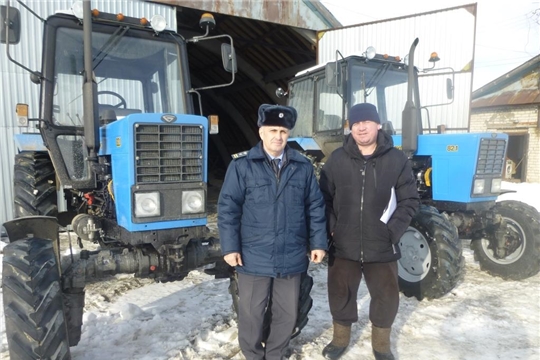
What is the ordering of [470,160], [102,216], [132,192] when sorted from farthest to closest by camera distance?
[470,160]
[102,216]
[132,192]

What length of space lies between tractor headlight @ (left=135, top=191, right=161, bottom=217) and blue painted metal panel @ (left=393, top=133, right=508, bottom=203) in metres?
3.05

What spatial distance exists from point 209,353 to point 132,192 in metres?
1.25

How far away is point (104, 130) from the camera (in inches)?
117

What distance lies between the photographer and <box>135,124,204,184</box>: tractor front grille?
2607mm

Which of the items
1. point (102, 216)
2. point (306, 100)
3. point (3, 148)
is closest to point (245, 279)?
point (102, 216)

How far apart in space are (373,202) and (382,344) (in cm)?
98

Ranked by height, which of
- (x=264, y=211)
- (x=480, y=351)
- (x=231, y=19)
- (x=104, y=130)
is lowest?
(x=480, y=351)

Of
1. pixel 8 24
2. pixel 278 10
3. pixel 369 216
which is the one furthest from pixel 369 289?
pixel 278 10

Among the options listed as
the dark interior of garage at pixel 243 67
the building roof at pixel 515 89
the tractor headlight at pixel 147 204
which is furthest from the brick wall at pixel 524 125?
the tractor headlight at pixel 147 204

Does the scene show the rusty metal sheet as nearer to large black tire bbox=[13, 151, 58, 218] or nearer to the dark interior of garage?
the dark interior of garage

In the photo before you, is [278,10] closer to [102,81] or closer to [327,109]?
[327,109]

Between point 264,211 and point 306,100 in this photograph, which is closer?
point 264,211

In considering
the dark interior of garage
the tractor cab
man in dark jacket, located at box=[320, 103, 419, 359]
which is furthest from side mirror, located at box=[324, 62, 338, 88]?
the dark interior of garage

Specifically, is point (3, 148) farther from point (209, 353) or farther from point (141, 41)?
point (209, 353)
